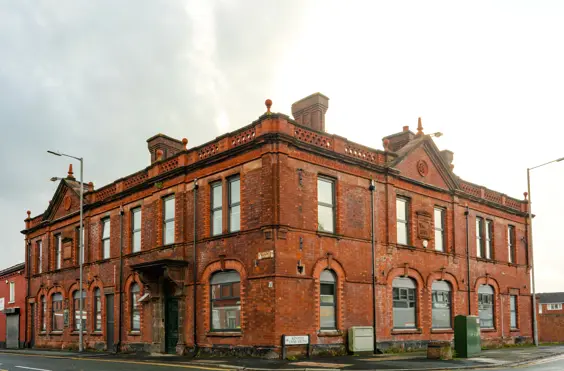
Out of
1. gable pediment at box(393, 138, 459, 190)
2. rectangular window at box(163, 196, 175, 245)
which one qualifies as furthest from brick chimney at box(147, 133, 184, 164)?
gable pediment at box(393, 138, 459, 190)

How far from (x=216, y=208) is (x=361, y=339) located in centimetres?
763

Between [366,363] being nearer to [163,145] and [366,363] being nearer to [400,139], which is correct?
[400,139]

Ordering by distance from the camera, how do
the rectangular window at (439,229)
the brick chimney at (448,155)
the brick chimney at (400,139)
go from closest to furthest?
the rectangular window at (439,229), the brick chimney at (400,139), the brick chimney at (448,155)

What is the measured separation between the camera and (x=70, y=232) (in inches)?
1330

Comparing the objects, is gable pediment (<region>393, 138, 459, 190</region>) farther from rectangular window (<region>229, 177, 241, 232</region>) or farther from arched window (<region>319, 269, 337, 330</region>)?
rectangular window (<region>229, 177, 241, 232</region>)

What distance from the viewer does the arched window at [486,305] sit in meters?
30.2

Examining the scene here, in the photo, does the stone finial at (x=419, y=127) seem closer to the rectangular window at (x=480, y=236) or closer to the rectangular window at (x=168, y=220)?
the rectangular window at (x=480, y=236)

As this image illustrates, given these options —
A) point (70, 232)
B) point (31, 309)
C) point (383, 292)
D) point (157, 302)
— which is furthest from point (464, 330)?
point (31, 309)

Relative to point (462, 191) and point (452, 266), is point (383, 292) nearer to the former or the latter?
point (452, 266)

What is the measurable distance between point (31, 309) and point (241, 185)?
73.8ft

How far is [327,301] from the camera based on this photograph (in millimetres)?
22047

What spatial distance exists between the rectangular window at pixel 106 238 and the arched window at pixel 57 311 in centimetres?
553

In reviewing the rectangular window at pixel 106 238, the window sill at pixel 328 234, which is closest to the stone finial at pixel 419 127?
the window sill at pixel 328 234

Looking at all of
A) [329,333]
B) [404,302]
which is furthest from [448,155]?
[329,333]
